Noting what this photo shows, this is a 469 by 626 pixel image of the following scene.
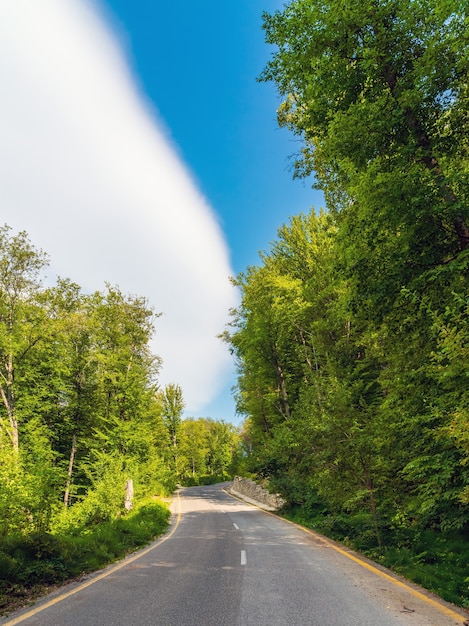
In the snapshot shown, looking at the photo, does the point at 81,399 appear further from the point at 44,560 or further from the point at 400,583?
the point at 400,583

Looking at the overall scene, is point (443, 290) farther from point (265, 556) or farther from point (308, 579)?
point (265, 556)

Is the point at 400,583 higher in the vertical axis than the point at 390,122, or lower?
lower

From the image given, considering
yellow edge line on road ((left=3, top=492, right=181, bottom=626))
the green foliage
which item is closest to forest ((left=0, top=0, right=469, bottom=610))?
yellow edge line on road ((left=3, top=492, right=181, bottom=626))

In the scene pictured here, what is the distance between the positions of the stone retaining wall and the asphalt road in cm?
1473

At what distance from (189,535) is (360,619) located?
10593 millimetres

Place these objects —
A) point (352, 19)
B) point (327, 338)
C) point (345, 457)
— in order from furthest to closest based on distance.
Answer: point (327, 338)
point (345, 457)
point (352, 19)

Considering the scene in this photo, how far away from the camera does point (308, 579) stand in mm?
6387

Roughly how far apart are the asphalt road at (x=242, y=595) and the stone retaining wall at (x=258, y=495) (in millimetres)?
14731

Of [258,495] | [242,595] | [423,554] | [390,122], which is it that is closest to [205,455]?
[258,495]

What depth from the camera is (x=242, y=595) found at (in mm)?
5473

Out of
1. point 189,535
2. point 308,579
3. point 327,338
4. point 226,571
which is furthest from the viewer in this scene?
point 327,338

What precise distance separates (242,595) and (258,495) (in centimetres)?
2602

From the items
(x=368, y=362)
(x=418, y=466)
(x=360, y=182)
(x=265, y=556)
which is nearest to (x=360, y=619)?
(x=418, y=466)

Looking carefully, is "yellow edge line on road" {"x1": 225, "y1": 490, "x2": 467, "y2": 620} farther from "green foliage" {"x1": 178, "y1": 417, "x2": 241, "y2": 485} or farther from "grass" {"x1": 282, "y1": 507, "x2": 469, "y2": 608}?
"green foliage" {"x1": 178, "y1": 417, "x2": 241, "y2": 485}
